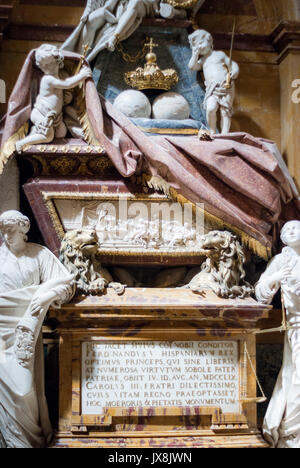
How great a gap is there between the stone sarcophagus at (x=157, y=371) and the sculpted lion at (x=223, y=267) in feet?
0.33

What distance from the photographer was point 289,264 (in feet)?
18.2

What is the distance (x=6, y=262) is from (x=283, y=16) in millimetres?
3591

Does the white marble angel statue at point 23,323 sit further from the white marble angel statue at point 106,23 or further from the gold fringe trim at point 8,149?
the white marble angel statue at point 106,23

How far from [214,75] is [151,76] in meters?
0.53

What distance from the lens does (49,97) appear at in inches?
232

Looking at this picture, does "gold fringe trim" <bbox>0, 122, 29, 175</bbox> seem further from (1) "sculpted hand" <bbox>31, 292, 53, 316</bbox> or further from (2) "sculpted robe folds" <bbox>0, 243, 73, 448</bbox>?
(1) "sculpted hand" <bbox>31, 292, 53, 316</bbox>

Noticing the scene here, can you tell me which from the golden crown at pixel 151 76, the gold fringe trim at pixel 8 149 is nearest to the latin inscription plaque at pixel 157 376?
the gold fringe trim at pixel 8 149

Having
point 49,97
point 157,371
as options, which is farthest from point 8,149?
point 157,371

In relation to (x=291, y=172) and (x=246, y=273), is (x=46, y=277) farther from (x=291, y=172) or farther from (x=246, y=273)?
(x=291, y=172)

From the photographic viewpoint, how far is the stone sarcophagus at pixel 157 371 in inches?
214

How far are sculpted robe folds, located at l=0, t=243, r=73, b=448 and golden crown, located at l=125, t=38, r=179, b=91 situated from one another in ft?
5.62
